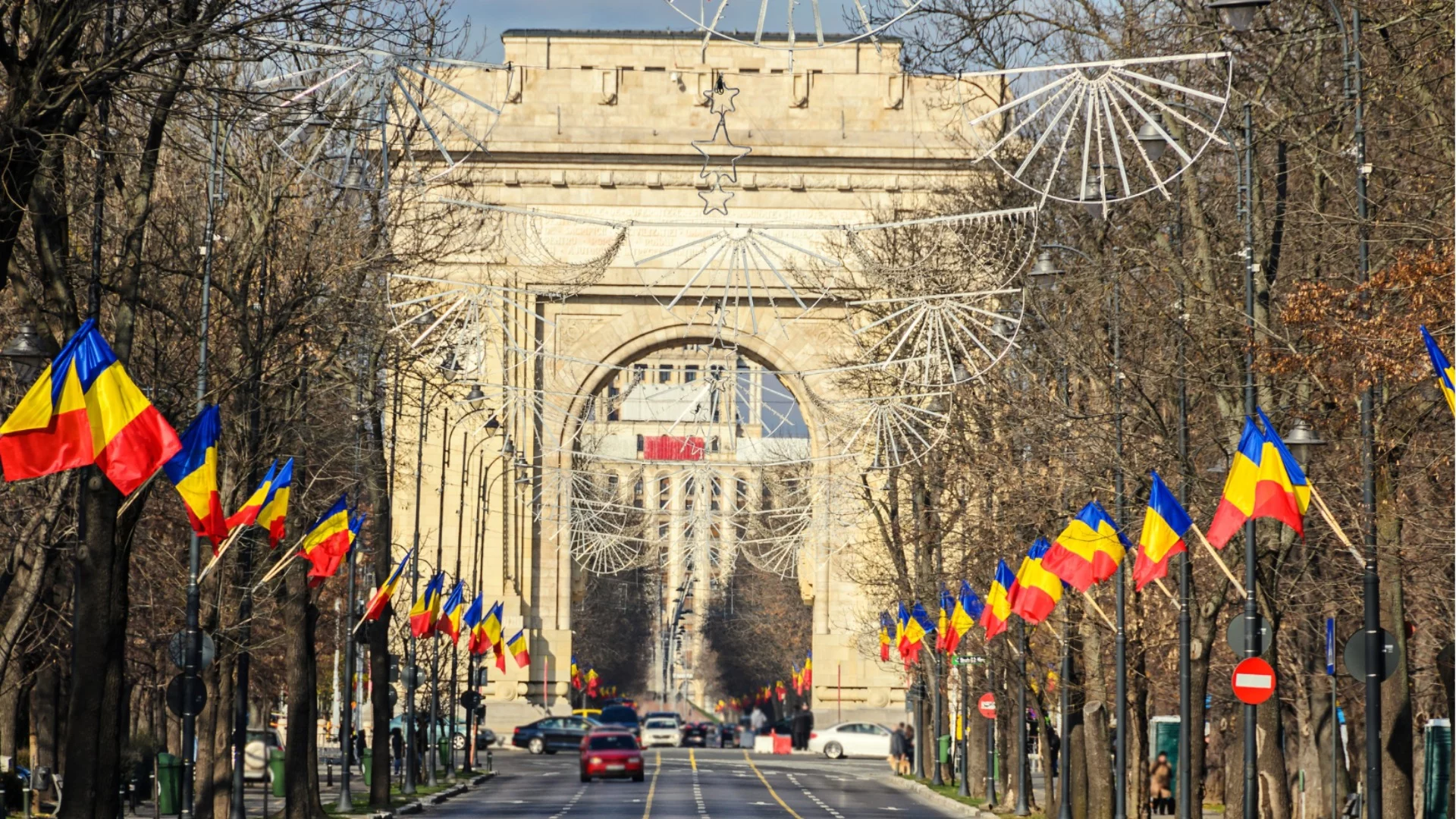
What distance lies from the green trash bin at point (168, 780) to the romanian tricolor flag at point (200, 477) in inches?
557

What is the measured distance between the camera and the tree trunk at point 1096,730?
1356 inches

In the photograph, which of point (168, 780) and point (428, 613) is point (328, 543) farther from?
point (428, 613)

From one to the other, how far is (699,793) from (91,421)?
3174cm

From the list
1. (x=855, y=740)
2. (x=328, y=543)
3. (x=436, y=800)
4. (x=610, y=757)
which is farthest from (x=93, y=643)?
(x=855, y=740)

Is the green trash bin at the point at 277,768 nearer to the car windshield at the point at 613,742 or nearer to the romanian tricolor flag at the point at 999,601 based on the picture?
the car windshield at the point at 613,742

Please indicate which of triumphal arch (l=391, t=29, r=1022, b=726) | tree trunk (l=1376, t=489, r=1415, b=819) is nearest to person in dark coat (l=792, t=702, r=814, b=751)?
triumphal arch (l=391, t=29, r=1022, b=726)

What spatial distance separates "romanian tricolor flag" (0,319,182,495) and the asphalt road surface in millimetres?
19960

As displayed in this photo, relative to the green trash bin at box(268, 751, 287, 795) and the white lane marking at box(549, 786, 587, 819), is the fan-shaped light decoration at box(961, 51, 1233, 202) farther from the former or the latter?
the green trash bin at box(268, 751, 287, 795)

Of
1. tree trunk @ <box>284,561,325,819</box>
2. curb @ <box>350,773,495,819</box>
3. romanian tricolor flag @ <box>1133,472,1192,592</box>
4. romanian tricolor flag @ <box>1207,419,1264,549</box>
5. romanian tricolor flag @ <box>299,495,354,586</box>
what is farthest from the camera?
curb @ <box>350,773,495,819</box>

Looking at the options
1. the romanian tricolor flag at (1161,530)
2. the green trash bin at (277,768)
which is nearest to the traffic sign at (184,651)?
the romanian tricolor flag at (1161,530)

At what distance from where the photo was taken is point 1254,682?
82.2ft

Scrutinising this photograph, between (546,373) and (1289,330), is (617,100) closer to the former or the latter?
(546,373)

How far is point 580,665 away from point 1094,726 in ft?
273

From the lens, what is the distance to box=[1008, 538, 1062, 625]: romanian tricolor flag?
32.3 meters
